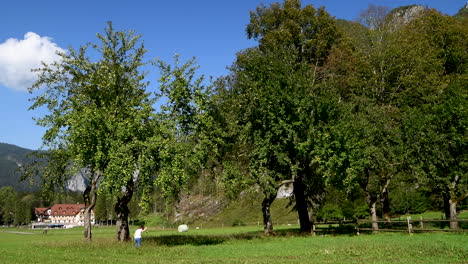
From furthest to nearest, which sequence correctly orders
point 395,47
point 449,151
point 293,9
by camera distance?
point 293,9 < point 395,47 < point 449,151

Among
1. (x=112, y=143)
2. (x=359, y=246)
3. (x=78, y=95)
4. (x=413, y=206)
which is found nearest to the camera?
(x=359, y=246)

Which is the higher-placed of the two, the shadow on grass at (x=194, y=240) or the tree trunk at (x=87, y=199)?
the tree trunk at (x=87, y=199)

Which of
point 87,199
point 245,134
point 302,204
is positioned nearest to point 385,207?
point 302,204

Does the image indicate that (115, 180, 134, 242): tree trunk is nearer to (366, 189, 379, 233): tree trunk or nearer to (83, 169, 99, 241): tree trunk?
(83, 169, 99, 241): tree trunk

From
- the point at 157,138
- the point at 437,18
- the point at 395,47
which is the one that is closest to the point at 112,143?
the point at 157,138

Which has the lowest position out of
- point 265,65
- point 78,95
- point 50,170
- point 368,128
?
point 50,170

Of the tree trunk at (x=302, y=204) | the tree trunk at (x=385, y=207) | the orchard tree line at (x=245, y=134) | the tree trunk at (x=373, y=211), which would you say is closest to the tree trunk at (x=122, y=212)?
the orchard tree line at (x=245, y=134)

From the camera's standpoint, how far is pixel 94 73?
34.0 meters

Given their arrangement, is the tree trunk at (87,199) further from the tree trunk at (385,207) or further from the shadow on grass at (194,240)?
the tree trunk at (385,207)

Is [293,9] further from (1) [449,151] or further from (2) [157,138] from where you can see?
(2) [157,138]

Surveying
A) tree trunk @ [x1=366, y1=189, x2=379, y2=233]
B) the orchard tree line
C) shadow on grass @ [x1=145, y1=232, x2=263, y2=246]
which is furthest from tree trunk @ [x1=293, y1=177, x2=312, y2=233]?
tree trunk @ [x1=366, y1=189, x2=379, y2=233]

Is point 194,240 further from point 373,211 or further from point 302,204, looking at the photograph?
point 373,211

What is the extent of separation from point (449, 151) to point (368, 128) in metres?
7.65

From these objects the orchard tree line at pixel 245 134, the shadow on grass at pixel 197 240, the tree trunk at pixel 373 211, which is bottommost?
the shadow on grass at pixel 197 240
